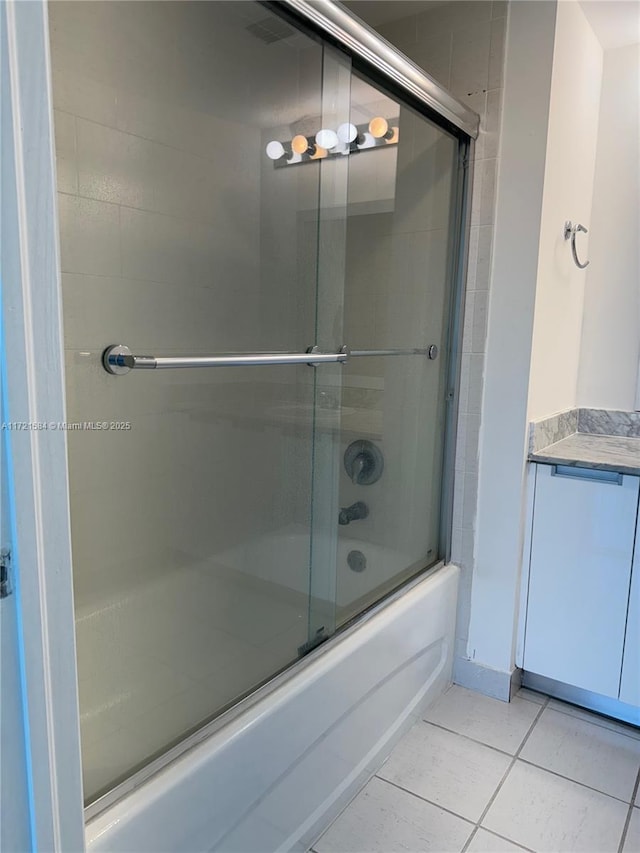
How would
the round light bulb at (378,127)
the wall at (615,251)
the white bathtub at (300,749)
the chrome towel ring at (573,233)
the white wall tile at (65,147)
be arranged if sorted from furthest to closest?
1. the wall at (615,251)
2. the chrome towel ring at (573,233)
3. the round light bulb at (378,127)
4. the white wall tile at (65,147)
5. the white bathtub at (300,749)

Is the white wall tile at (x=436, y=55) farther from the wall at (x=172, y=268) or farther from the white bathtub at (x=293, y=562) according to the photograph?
the white bathtub at (x=293, y=562)

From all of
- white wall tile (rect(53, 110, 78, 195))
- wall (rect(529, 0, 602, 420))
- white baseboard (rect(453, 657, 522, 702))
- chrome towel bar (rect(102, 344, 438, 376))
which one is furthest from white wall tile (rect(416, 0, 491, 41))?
white baseboard (rect(453, 657, 522, 702))

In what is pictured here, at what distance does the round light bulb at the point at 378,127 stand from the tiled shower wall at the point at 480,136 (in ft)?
1.19

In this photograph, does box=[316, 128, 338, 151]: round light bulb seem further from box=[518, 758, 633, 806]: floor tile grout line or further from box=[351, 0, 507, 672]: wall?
box=[518, 758, 633, 806]: floor tile grout line

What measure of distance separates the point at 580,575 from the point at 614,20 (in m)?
1.79

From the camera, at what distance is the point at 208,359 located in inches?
46.9

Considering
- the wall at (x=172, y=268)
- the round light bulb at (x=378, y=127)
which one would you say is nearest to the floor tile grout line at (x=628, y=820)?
the wall at (x=172, y=268)

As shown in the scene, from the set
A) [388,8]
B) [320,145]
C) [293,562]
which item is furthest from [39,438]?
[388,8]

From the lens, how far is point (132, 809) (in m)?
0.96

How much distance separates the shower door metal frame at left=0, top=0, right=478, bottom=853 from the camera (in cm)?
60

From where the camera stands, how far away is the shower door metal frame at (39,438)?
604 mm

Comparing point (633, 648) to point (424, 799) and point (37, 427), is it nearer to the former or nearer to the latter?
point (424, 799)

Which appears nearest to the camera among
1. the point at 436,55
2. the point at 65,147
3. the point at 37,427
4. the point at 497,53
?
the point at 37,427

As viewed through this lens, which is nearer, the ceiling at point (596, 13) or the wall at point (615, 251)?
the ceiling at point (596, 13)
